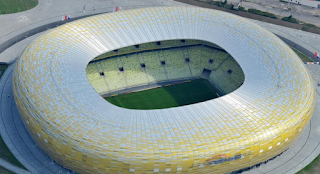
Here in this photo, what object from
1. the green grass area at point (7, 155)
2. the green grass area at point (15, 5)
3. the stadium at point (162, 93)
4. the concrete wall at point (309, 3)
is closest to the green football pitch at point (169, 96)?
the stadium at point (162, 93)

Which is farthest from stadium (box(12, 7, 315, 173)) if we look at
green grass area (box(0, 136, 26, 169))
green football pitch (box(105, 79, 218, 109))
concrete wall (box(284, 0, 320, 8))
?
concrete wall (box(284, 0, 320, 8))

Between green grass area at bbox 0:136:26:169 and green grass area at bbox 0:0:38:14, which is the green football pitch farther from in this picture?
green grass area at bbox 0:0:38:14

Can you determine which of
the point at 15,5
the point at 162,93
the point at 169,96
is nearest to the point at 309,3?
the point at 169,96

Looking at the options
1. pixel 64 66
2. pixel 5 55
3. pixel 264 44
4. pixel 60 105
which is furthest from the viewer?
pixel 5 55

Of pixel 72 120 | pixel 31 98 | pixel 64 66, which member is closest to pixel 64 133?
pixel 72 120

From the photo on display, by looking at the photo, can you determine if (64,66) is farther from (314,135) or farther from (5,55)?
(314,135)

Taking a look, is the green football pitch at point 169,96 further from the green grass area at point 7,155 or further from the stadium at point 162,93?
the green grass area at point 7,155
